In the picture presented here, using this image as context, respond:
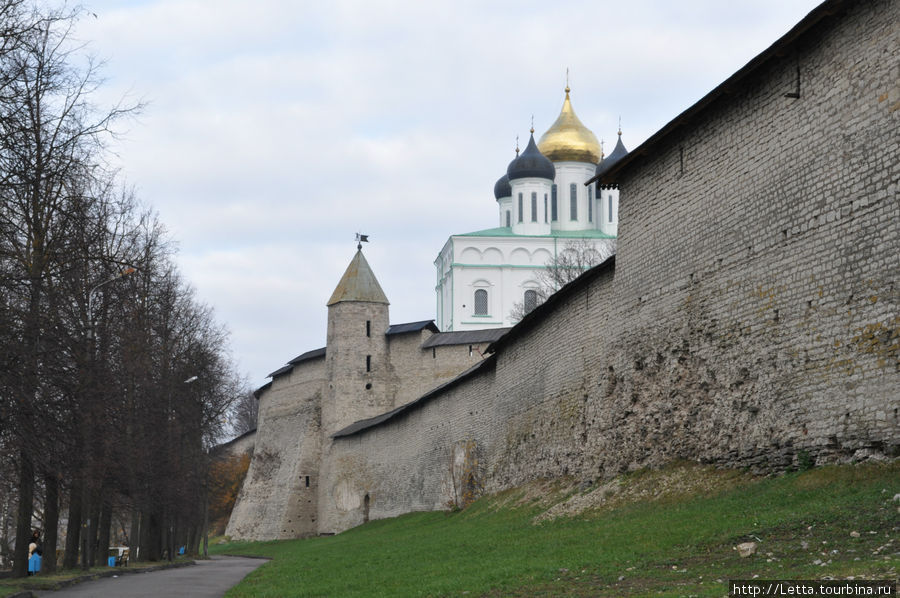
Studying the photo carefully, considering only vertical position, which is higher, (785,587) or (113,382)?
(113,382)

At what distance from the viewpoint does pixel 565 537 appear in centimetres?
1421

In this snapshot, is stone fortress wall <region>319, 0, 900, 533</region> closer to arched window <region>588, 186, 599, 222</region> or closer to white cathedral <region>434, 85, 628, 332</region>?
white cathedral <region>434, 85, 628, 332</region>

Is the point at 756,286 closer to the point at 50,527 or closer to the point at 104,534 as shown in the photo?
the point at 50,527

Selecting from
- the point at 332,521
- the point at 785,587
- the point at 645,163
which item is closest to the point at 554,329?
the point at 645,163

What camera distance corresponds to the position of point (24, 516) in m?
17.1

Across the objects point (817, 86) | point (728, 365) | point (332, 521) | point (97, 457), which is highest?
point (817, 86)

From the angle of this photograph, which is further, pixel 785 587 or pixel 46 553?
pixel 46 553

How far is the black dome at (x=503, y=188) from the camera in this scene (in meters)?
78.2

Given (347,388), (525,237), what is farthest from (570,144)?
(347,388)

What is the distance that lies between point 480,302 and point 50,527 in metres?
57.0

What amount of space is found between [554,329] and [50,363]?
11.5m

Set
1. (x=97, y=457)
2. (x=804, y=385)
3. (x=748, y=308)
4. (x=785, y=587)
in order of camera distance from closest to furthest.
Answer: (x=785, y=587) → (x=804, y=385) → (x=748, y=308) → (x=97, y=457)

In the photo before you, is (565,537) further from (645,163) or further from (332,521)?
(332,521)

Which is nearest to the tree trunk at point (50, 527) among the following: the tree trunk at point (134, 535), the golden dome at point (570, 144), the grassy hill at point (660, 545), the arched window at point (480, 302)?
the grassy hill at point (660, 545)
